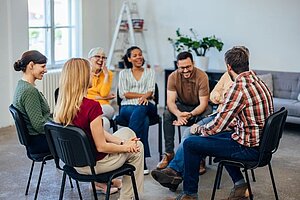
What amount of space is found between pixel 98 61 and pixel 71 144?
1.81 metres

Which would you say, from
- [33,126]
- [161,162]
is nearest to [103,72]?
[161,162]

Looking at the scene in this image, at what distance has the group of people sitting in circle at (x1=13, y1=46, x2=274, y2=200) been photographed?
2877 mm

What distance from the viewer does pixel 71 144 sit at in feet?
9.16

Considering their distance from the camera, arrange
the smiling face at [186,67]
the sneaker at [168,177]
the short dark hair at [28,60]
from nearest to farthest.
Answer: the short dark hair at [28,60] → the sneaker at [168,177] → the smiling face at [186,67]

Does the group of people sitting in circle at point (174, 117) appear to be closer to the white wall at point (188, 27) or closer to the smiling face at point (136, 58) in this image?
the smiling face at point (136, 58)

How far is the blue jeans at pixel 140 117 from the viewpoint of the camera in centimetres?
432

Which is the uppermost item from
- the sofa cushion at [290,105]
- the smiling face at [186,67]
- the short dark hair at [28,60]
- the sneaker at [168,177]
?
the short dark hair at [28,60]

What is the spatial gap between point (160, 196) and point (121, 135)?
2.40ft

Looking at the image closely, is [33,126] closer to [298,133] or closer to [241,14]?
[298,133]

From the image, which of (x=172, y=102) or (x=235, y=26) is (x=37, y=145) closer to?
(x=172, y=102)

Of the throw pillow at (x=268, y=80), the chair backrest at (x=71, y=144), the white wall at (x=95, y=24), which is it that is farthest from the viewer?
the white wall at (x=95, y=24)

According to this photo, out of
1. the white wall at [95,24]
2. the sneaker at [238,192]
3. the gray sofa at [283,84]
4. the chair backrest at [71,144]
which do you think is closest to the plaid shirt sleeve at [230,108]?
the sneaker at [238,192]

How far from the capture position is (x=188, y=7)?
715 cm

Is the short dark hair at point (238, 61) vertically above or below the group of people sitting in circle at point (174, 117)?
above
